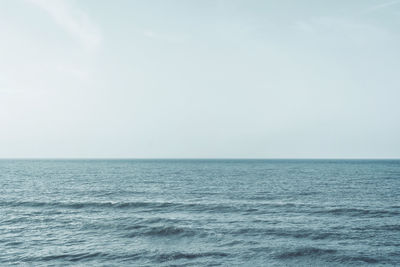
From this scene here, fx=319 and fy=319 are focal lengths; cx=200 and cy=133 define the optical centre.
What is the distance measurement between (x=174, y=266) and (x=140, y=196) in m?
34.1

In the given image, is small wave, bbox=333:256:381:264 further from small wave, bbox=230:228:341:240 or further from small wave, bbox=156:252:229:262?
small wave, bbox=156:252:229:262

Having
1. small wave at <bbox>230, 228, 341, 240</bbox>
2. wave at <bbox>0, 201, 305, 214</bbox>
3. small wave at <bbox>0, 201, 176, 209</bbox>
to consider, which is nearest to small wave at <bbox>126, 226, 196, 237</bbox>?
small wave at <bbox>230, 228, 341, 240</bbox>

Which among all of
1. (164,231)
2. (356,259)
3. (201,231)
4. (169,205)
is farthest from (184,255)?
(169,205)

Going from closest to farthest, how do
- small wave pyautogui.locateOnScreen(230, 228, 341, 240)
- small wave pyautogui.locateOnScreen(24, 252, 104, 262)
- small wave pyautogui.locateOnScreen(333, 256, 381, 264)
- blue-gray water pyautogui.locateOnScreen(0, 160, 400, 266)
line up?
1. small wave pyautogui.locateOnScreen(333, 256, 381, 264)
2. small wave pyautogui.locateOnScreen(24, 252, 104, 262)
3. blue-gray water pyautogui.locateOnScreen(0, 160, 400, 266)
4. small wave pyautogui.locateOnScreen(230, 228, 341, 240)

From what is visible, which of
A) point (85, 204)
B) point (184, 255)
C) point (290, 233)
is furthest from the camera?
point (85, 204)

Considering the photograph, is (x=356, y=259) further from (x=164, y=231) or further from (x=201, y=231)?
(x=164, y=231)

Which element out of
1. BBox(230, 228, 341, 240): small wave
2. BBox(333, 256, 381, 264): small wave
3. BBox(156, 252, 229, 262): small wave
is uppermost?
BBox(230, 228, 341, 240): small wave

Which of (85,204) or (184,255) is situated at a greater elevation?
(85,204)

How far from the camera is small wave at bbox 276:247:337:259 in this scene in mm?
23894

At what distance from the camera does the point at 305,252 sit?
24.7m

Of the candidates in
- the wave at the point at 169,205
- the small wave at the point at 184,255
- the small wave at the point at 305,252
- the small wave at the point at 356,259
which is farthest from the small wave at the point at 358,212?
the small wave at the point at 184,255

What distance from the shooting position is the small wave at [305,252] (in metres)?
23.9

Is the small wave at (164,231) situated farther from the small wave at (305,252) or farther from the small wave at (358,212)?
the small wave at (358,212)

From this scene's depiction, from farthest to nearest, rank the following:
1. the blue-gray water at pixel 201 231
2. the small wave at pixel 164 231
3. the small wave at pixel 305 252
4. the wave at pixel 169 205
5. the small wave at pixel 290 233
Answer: the wave at pixel 169 205, the small wave at pixel 164 231, the small wave at pixel 290 233, the small wave at pixel 305 252, the blue-gray water at pixel 201 231
